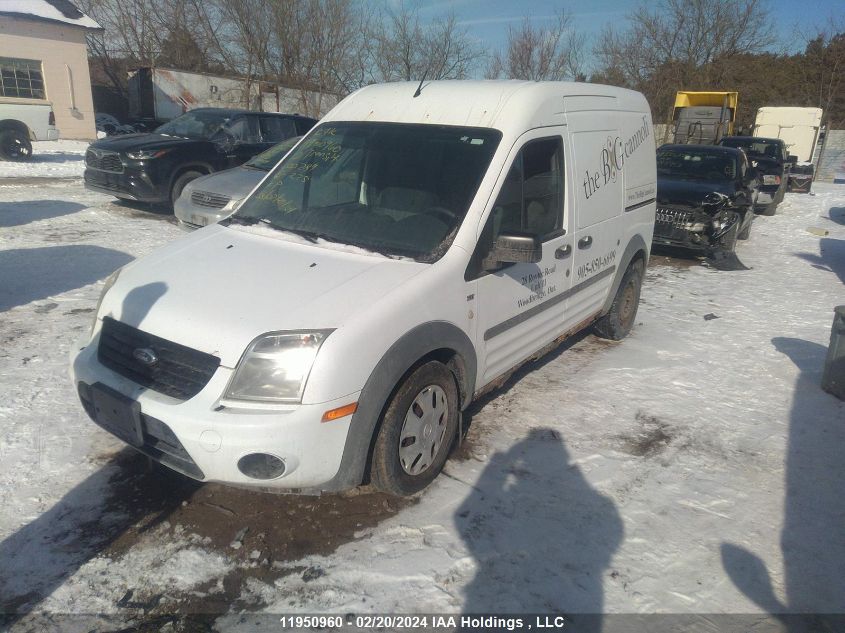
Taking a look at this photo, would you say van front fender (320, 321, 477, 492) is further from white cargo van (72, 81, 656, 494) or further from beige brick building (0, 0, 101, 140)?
beige brick building (0, 0, 101, 140)

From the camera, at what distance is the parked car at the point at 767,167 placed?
14.3 metres

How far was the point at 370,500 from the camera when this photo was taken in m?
3.32

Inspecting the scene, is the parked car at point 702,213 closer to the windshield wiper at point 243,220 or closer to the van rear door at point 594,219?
the van rear door at point 594,219

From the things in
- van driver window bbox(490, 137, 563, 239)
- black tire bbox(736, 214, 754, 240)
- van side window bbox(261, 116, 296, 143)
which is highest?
van side window bbox(261, 116, 296, 143)

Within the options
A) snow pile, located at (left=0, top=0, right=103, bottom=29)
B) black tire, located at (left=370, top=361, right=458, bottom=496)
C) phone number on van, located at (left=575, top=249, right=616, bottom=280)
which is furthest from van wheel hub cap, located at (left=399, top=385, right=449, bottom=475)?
snow pile, located at (left=0, top=0, right=103, bottom=29)

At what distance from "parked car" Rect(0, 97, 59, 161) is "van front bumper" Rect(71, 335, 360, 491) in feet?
49.9

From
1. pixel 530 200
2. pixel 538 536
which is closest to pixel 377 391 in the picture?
pixel 538 536

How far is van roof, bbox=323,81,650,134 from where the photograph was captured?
12.1ft

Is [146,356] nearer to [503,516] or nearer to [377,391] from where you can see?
[377,391]

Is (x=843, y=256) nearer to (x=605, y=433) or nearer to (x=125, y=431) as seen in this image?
(x=605, y=433)

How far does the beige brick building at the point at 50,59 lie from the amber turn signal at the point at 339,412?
2219 cm

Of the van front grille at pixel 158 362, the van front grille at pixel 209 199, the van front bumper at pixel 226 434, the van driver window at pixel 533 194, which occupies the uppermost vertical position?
the van driver window at pixel 533 194

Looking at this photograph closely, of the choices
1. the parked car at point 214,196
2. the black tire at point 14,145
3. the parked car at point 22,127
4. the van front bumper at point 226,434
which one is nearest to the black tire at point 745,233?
the parked car at point 214,196

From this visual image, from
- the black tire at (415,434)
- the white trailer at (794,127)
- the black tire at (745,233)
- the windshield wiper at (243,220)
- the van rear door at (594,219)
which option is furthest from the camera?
the white trailer at (794,127)
